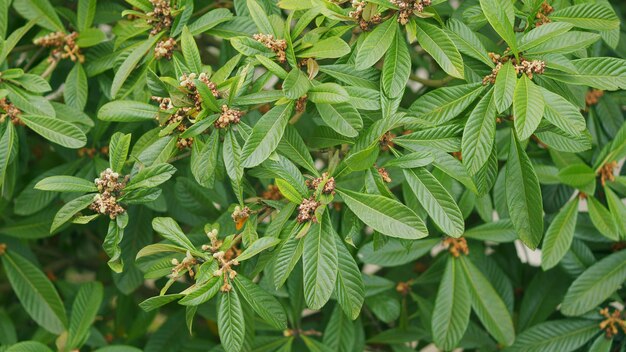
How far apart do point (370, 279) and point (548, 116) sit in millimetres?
542

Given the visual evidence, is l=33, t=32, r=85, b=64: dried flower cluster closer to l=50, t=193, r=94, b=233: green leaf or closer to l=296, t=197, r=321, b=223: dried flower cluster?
l=50, t=193, r=94, b=233: green leaf

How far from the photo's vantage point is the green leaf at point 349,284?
104 cm

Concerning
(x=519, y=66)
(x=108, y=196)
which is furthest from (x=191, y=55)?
(x=519, y=66)

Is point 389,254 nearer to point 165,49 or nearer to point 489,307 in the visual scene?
point 489,307

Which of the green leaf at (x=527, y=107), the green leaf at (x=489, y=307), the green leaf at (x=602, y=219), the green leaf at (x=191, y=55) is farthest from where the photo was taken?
the green leaf at (x=489, y=307)

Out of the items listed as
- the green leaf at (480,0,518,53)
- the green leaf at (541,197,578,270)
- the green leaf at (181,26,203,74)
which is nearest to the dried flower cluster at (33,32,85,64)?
the green leaf at (181,26,203,74)

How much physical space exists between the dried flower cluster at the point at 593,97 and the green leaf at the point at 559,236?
22 centimetres

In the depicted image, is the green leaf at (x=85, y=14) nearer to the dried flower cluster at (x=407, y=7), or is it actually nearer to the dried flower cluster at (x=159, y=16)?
the dried flower cluster at (x=159, y=16)

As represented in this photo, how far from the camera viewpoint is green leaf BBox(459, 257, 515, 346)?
136cm

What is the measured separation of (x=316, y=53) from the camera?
103 cm

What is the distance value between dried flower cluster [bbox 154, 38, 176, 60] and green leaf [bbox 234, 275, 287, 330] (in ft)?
1.13

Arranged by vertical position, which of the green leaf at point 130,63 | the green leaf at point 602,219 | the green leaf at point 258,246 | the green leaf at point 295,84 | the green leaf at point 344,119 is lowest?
the green leaf at point 602,219

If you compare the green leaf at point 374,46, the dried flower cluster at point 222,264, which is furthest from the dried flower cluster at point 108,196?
the green leaf at point 374,46

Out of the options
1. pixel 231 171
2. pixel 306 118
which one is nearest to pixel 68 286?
pixel 306 118
